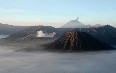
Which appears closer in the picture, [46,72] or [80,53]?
[46,72]

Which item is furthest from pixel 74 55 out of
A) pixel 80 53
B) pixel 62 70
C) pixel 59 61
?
pixel 62 70

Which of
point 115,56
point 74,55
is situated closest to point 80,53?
point 74,55

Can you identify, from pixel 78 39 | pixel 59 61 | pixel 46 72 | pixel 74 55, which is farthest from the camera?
pixel 78 39

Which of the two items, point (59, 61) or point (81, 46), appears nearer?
point (59, 61)

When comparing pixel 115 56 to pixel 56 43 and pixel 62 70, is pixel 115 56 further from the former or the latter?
pixel 62 70

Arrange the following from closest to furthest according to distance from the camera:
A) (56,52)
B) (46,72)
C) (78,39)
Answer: (46,72), (56,52), (78,39)

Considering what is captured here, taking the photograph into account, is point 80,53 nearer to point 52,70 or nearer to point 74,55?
point 74,55
